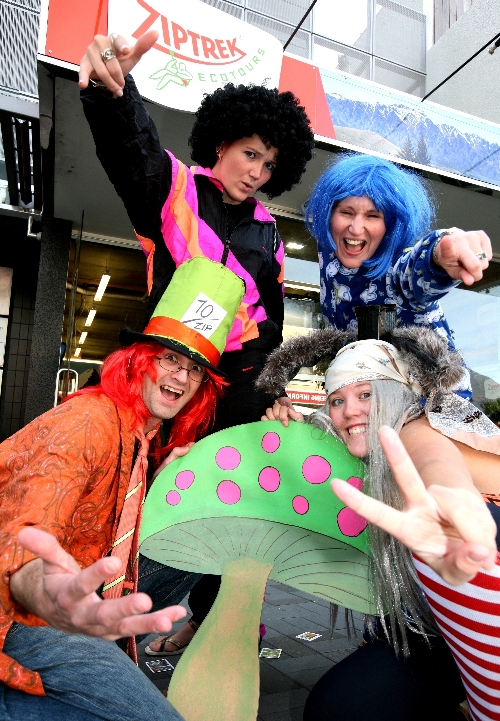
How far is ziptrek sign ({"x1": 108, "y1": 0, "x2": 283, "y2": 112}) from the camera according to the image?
138 inches

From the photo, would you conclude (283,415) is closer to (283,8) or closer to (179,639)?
(179,639)

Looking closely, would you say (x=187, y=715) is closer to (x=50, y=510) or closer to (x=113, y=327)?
(x=50, y=510)

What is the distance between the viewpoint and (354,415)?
1526mm

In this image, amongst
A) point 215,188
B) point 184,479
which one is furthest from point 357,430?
point 215,188

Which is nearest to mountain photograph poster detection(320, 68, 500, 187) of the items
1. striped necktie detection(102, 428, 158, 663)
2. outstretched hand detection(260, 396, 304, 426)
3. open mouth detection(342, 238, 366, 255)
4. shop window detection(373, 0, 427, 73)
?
open mouth detection(342, 238, 366, 255)

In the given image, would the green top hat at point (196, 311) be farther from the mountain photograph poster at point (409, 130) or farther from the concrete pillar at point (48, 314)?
the concrete pillar at point (48, 314)

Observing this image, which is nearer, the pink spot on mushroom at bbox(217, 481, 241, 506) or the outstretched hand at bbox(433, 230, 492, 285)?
the outstretched hand at bbox(433, 230, 492, 285)

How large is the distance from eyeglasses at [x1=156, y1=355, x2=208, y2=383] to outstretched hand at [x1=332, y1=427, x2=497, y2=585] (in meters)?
0.96

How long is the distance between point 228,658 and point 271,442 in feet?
1.92

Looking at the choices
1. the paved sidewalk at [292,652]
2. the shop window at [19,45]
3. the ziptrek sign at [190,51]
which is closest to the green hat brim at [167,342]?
the paved sidewalk at [292,652]

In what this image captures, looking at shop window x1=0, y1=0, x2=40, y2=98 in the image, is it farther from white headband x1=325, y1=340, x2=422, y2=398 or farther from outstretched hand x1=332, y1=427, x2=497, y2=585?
outstretched hand x1=332, y1=427, x2=497, y2=585

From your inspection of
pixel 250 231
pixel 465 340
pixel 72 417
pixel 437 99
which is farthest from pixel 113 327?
pixel 72 417

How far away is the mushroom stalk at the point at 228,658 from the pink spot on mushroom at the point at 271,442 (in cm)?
32

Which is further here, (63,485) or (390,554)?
(390,554)
